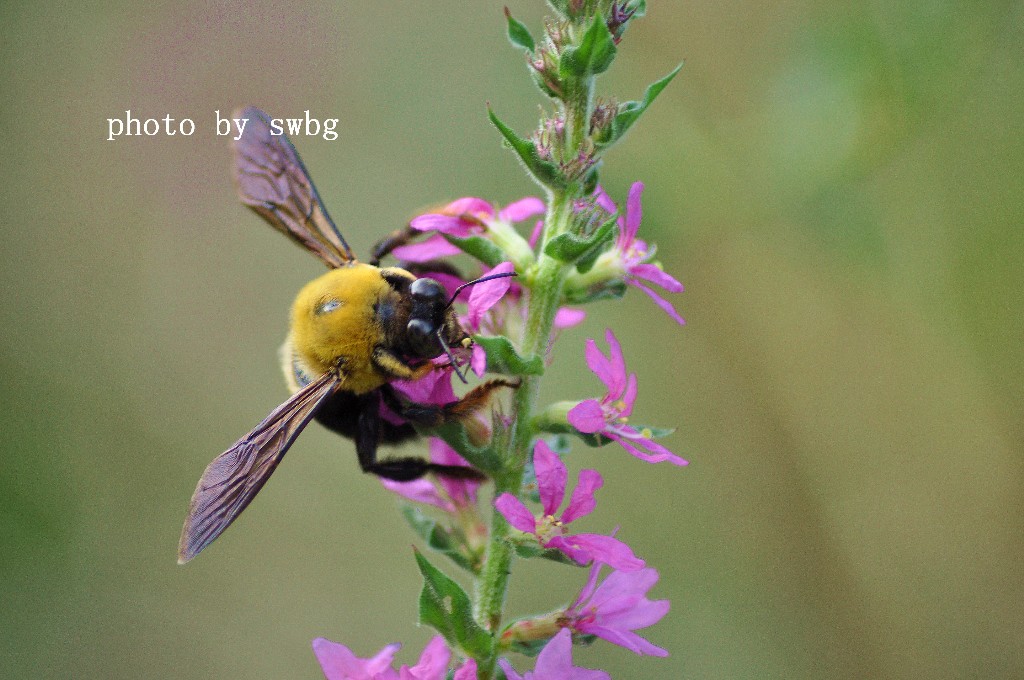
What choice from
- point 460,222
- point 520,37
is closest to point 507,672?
point 460,222

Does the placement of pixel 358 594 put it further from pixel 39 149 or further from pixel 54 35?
pixel 54 35

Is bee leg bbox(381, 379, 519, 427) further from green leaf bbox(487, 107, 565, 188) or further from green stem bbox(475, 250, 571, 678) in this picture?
green leaf bbox(487, 107, 565, 188)

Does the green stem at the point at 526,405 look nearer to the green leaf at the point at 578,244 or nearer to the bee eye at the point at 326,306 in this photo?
the green leaf at the point at 578,244

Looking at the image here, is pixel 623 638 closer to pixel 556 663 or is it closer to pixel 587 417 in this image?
pixel 556 663

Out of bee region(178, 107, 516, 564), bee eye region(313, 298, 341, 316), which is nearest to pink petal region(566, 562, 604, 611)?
bee region(178, 107, 516, 564)

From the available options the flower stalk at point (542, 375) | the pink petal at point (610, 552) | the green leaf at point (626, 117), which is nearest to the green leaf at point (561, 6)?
the flower stalk at point (542, 375)
